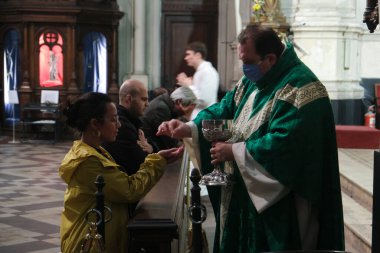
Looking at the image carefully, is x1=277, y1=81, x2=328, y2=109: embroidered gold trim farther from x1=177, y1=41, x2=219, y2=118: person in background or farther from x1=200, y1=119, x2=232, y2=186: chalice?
x1=177, y1=41, x2=219, y2=118: person in background

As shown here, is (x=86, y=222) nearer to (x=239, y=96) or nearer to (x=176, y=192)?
(x=176, y=192)

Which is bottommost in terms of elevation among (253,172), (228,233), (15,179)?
(15,179)

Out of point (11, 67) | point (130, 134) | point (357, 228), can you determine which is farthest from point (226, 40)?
point (130, 134)

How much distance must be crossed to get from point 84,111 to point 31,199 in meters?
5.24

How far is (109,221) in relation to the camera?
3.43 meters

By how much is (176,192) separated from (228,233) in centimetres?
44

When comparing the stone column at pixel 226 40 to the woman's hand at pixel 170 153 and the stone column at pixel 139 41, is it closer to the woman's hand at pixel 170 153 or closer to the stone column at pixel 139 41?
the stone column at pixel 139 41

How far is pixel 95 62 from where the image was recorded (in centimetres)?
1627

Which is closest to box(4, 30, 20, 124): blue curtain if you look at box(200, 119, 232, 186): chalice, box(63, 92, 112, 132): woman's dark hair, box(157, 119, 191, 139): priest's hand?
box(157, 119, 191, 139): priest's hand

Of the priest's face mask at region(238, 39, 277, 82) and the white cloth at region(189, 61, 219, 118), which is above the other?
the priest's face mask at region(238, 39, 277, 82)

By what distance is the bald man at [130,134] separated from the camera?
406cm

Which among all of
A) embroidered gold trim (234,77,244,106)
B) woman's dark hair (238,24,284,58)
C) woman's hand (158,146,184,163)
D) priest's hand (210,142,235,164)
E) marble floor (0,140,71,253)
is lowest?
marble floor (0,140,71,253)

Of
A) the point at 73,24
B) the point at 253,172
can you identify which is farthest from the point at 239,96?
the point at 73,24

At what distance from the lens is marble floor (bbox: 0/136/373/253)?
627 cm
